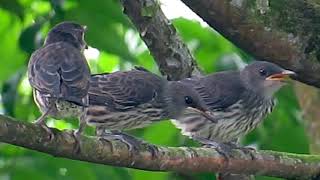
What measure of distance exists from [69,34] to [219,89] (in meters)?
1.12

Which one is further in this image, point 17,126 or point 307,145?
point 307,145

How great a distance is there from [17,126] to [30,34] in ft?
4.47

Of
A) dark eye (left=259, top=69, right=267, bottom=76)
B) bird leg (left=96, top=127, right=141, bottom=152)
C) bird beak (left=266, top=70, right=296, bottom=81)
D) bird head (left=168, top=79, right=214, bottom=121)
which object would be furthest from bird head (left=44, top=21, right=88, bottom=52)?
dark eye (left=259, top=69, right=267, bottom=76)

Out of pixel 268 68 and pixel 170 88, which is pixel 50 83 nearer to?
pixel 170 88

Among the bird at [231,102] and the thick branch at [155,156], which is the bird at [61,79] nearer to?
the thick branch at [155,156]

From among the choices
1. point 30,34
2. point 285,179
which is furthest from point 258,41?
point 30,34

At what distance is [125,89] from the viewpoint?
16.8ft

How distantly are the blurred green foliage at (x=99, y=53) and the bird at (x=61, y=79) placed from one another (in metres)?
0.10

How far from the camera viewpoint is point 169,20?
501cm

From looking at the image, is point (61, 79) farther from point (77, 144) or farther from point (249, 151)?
point (249, 151)

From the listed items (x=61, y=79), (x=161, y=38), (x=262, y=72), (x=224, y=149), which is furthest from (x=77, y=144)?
(x=262, y=72)

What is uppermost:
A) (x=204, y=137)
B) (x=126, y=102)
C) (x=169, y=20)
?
(x=169, y=20)

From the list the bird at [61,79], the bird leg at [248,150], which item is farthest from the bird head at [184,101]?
the bird at [61,79]

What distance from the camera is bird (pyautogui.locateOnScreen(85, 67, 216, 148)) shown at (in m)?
4.99
